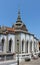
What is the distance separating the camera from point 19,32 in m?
45.7

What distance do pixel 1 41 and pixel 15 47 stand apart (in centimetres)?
544

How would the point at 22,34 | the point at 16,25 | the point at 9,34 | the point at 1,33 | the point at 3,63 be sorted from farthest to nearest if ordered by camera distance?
the point at 16,25 → the point at 22,34 → the point at 9,34 → the point at 1,33 → the point at 3,63

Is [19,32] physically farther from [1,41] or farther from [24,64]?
[24,64]

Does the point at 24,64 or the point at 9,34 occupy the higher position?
the point at 9,34

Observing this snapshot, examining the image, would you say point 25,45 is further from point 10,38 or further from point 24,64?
point 24,64

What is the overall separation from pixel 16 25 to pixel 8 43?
8508 millimetres

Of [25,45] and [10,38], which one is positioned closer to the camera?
[10,38]

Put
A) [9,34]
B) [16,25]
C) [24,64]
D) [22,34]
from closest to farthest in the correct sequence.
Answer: [24,64], [9,34], [22,34], [16,25]

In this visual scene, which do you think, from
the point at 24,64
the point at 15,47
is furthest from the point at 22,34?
the point at 24,64

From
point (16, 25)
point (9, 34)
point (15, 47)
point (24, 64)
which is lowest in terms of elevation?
point (24, 64)

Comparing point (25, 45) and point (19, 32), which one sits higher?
point (19, 32)

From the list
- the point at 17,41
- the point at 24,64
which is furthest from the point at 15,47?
the point at 24,64

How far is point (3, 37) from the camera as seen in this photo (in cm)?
4125

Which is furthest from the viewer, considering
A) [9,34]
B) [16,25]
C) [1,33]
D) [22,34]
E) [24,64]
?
[16,25]
